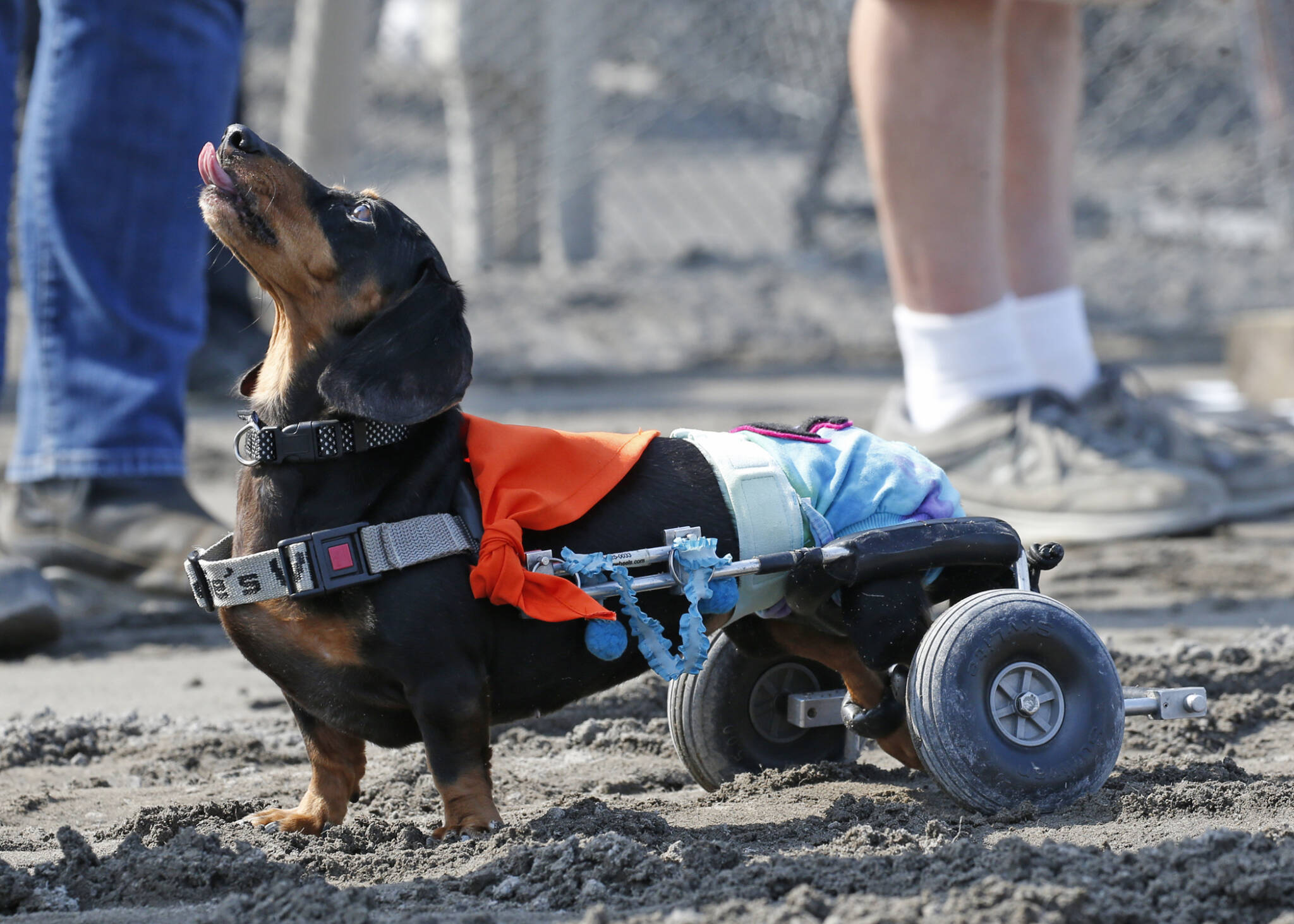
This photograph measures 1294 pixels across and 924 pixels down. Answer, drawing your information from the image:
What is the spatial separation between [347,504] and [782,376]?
193 inches

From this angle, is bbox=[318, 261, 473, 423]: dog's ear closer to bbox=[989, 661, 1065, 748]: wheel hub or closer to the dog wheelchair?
the dog wheelchair

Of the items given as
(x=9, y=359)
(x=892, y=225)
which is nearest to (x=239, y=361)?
(x=9, y=359)

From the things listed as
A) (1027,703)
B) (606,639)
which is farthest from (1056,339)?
(606,639)

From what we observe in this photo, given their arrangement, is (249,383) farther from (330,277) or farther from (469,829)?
(469,829)

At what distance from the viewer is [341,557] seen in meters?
1.80

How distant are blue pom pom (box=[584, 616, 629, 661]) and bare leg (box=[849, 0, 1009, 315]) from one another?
205 cm

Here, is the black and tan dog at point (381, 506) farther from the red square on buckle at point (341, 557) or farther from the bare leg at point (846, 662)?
the bare leg at point (846, 662)

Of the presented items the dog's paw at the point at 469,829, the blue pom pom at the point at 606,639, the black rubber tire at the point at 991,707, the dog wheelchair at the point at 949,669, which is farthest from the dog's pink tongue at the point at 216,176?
the black rubber tire at the point at 991,707

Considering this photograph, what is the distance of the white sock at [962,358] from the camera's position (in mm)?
3678

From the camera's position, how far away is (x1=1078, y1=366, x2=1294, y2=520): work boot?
3877 mm

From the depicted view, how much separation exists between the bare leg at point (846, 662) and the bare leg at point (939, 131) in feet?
5.66

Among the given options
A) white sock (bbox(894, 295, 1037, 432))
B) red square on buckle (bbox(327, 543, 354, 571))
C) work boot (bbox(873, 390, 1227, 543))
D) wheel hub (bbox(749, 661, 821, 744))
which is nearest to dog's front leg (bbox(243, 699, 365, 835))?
red square on buckle (bbox(327, 543, 354, 571))

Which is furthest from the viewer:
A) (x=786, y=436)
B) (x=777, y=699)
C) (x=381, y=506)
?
(x=777, y=699)

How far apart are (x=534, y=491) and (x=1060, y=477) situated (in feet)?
6.87
